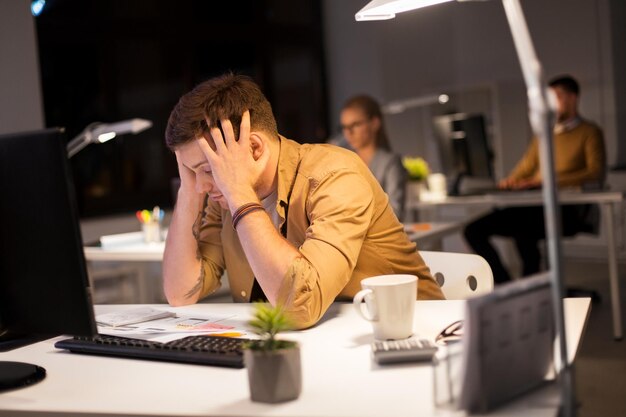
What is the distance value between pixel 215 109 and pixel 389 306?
0.62 meters

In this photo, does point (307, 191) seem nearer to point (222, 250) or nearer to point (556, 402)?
point (222, 250)

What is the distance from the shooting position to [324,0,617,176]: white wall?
654 centimetres

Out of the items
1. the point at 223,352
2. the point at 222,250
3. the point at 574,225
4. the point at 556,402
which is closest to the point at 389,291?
the point at 223,352

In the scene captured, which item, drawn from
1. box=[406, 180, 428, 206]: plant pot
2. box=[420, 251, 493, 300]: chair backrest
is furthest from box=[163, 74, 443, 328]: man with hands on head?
→ box=[406, 180, 428, 206]: plant pot

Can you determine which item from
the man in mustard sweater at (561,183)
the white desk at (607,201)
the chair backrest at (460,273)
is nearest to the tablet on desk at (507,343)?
the chair backrest at (460,273)

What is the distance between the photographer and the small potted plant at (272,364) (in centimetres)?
102

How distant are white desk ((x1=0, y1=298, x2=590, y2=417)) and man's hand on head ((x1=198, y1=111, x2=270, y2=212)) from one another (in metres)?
0.33

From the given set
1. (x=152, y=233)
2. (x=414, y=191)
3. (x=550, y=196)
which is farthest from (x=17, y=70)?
(x=550, y=196)

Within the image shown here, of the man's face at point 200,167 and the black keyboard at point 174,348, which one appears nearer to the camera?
the black keyboard at point 174,348

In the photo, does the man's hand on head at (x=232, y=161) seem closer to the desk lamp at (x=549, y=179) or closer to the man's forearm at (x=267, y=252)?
the man's forearm at (x=267, y=252)

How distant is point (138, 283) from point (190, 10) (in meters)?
2.43

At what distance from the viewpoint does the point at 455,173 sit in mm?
5008

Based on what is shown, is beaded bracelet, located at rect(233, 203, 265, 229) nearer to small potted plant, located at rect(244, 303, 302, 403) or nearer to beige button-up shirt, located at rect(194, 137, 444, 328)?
beige button-up shirt, located at rect(194, 137, 444, 328)

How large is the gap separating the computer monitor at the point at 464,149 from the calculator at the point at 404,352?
369cm
